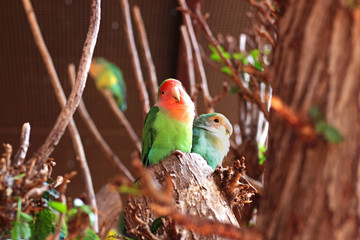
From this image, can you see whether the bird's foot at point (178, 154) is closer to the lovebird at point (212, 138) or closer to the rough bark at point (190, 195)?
the rough bark at point (190, 195)

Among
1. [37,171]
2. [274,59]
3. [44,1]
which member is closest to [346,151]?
[274,59]

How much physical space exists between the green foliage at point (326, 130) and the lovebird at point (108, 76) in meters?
1.66

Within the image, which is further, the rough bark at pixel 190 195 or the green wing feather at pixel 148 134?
the green wing feather at pixel 148 134

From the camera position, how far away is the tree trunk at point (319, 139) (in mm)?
448

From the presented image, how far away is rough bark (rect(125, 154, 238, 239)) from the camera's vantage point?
3.06 feet

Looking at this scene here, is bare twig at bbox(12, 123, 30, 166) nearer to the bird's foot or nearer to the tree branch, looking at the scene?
the bird's foot

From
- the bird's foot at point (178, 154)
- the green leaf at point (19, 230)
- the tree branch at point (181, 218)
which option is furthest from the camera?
the bird's foot at point (178, 154)

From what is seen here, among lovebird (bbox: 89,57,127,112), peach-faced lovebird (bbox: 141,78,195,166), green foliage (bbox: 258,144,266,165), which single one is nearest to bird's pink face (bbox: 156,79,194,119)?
peach-faced lovebird (bbox: 141,78,195,166)

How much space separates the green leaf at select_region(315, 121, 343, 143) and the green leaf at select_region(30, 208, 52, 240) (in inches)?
24.6

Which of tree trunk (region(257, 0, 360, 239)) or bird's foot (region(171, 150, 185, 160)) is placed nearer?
tree trunk (region(257, 0, 360, 239))

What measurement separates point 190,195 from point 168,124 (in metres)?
0.29

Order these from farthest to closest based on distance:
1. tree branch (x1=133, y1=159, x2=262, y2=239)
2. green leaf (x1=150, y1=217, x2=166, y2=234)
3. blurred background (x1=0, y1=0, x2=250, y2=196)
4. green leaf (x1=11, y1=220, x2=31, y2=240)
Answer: blurred background (x1=0, y1=0, x2=250, y2=196) → green leaf (x1=150, y1=217, x2=166, y2=234) → green leaf (x1=11, y1=220, x2=31, y2=240) → tree branch (x1=133, y1=159, x2=262, y2=239)

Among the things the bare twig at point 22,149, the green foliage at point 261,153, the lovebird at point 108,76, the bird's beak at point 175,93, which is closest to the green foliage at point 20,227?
the bare twig at point 22,149

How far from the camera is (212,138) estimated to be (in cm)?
133
